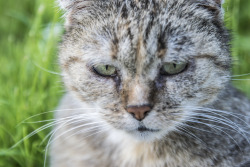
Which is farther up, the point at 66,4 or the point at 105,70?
the point at 66,4

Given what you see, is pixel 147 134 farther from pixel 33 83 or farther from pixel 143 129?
pixel 33 83

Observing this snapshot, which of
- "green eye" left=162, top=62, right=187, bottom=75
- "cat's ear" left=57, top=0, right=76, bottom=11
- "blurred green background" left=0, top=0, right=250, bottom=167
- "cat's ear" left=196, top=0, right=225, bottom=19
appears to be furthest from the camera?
"blurred green background" left=0, top=0, right=250, bottom=167

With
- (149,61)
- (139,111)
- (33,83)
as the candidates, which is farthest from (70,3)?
(33,83)

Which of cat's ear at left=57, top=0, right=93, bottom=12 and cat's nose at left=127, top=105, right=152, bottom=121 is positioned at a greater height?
cat's ear at left=57, top=0, right=93, bottom=12

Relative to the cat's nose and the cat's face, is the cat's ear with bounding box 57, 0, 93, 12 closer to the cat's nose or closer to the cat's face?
the cat's face

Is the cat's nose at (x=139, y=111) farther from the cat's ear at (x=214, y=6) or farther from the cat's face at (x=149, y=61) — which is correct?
the cat's ear at (x=214, y=6)

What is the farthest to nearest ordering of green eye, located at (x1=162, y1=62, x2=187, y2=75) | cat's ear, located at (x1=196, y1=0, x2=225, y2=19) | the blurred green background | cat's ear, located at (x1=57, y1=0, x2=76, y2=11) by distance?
1. the blurred green background
2. cat's ear, located at (x1=57, y1=0, x2=76, y2=11)
3. cat's ear, located at (x1=196, y1=0, x2=225, y2=19)
4. green eye, located at (x1=162, y1=62, x2=187, y2=75)

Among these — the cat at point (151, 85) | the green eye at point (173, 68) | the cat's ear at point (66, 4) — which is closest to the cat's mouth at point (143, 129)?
the cat at point (151, 85)

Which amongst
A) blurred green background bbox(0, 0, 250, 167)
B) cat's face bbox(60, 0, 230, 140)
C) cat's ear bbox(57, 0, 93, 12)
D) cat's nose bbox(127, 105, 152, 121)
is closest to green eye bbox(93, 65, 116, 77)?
cat's face bbox(60, 0, 230, 140)

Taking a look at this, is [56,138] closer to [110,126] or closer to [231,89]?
[110,126]
